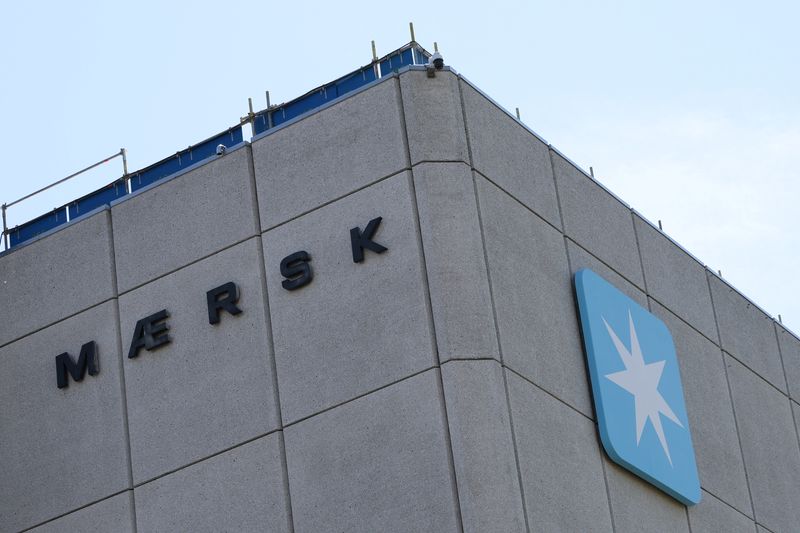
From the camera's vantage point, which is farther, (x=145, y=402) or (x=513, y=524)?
(x=145, y=402)

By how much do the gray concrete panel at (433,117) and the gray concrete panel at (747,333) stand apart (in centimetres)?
726

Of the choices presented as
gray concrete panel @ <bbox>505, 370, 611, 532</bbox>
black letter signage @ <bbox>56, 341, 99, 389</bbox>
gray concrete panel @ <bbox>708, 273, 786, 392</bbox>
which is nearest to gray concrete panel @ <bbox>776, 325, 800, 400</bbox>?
gray concrete panel @ <bbox>708, 273, 786, 392</bbox>

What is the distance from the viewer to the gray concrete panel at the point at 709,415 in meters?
27.6

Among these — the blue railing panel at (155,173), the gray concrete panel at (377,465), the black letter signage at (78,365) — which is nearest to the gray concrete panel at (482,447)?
the gray concrete panel at (377,465)

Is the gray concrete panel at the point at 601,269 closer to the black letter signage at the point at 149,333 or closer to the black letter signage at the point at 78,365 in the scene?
the black letter signage at the point at 149,333

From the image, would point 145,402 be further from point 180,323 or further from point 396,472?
point 396,472

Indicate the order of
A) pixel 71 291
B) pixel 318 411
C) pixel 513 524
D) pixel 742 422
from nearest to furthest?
pixel 513 524
pixel 318 411
pixel 71 291
pixel 742 422

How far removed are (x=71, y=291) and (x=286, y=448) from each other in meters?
4.89

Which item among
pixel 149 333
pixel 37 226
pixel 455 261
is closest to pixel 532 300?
pixel 455 261

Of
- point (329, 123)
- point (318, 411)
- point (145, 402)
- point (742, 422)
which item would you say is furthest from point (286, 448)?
point (742, 422)

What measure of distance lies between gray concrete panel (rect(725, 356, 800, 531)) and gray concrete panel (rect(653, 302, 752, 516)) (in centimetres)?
40

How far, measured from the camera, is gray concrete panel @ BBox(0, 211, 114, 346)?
88.0ft

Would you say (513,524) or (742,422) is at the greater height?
(742,422)

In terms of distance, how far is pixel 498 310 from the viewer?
23766mm
